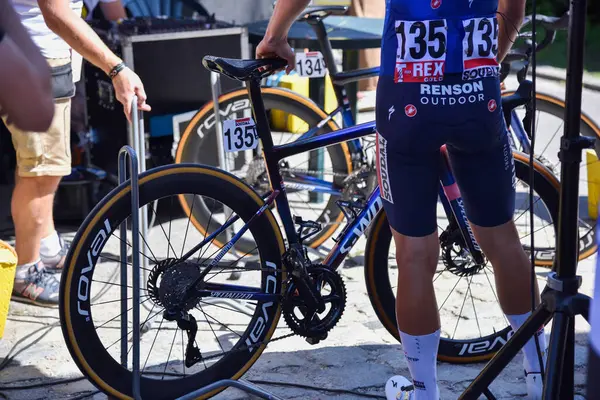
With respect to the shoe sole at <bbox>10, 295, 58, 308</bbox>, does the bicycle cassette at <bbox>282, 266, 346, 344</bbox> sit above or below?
above

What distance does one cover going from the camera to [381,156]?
8.82ft

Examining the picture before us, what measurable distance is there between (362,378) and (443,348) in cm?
35

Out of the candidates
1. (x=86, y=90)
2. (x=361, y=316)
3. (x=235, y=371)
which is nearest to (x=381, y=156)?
(x=235, y=371)

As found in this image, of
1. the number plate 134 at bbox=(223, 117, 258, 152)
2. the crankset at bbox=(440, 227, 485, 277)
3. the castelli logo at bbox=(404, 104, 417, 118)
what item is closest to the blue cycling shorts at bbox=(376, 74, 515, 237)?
the castelli logo at bbox=(404, 104, 417, 118)

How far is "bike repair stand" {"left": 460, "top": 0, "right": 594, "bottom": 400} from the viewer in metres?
2.13

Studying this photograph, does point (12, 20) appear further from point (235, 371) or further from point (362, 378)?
point (362, 378)

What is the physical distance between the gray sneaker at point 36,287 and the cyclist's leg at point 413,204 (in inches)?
77.4

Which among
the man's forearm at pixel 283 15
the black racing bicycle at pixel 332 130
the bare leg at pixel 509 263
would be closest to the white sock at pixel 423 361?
the bare leg at pixel 509 263

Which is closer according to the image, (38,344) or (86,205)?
(38,344)

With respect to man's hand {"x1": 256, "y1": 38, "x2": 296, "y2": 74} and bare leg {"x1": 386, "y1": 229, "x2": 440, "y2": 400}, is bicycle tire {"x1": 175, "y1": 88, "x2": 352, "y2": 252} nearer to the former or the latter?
man's hand {"x1": 256, "y1": 38, "x2": 296, "y2": 74}

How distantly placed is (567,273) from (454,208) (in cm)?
100

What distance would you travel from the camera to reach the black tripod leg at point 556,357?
2236mm

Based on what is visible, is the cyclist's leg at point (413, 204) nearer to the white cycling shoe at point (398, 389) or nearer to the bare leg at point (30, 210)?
the white cycling shoe at point (398, 389)

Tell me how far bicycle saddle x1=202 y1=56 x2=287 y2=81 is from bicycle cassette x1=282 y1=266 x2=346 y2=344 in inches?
29.5
